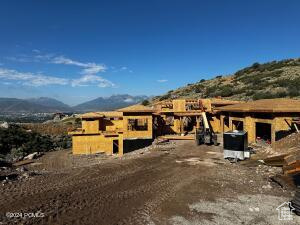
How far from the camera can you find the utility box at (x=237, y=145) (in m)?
21.1

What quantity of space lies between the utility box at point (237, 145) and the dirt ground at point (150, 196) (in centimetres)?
119

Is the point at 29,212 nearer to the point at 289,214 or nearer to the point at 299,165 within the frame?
the point at 289,214

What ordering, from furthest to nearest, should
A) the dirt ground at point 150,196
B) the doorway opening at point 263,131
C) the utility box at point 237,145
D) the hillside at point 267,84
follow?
the hillside at point 267,84, the doorway opening at point 263,131, the utility box at point 237,145, the dirt ground at point 150,196

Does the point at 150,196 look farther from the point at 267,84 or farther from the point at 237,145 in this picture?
the point at 267,84

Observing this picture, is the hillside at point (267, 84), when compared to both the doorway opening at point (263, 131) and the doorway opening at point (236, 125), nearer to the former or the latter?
the doorway opening at point (263, 131)

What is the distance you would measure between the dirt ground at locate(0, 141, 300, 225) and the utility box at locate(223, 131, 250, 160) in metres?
1.19

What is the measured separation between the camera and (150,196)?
1437cm

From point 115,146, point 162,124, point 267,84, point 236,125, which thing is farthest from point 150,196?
point 267,84

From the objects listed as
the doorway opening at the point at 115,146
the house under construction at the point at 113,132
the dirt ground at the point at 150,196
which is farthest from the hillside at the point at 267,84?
Answer: the dirt ground at the point at 150,196

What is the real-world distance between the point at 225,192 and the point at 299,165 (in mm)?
3719

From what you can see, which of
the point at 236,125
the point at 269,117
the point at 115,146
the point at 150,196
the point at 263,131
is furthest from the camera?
the point at 115,146

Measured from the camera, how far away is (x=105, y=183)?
1673 cm

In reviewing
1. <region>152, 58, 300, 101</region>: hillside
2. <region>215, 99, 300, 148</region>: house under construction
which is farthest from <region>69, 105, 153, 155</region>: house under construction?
<region>152, 58, 300, 101</region>: hillside

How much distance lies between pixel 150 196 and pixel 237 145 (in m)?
9.41
